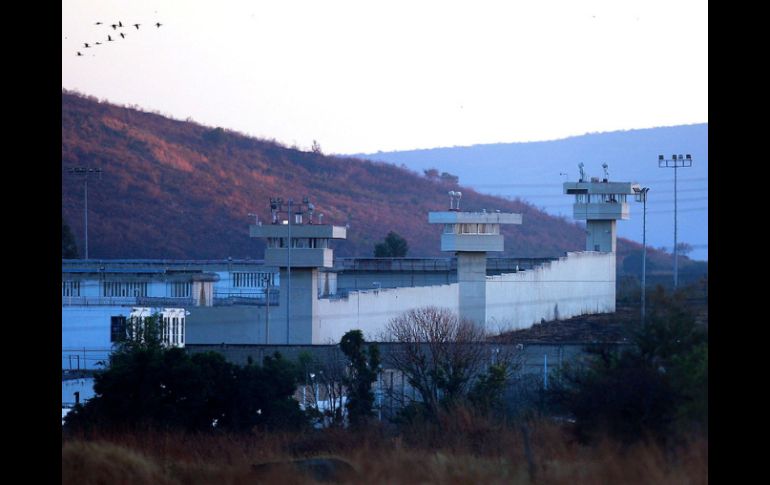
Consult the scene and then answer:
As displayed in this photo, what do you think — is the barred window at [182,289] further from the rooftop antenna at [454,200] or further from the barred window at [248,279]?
the rooftop antenna at [454,200]

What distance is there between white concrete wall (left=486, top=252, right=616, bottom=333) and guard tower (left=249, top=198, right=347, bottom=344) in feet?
20.1

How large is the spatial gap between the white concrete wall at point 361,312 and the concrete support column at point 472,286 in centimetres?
237

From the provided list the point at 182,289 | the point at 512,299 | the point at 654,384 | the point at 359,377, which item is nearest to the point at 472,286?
the point at 512,299

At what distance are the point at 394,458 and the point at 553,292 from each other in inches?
1311

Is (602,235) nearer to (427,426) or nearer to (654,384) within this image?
(427,426)

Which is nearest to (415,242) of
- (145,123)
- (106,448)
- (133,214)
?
(133,214)

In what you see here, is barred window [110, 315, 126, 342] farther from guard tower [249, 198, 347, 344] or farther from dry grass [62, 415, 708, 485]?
dry grass [62, 415, 708, 485]

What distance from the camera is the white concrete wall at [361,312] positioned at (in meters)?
33.6

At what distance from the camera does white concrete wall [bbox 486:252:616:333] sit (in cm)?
3938

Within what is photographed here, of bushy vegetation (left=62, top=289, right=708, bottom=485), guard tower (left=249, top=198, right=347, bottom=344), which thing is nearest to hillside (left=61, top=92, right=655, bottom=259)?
guard tower (left=249, top=198, right=347, bottom=344)

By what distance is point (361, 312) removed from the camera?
34.3 m
